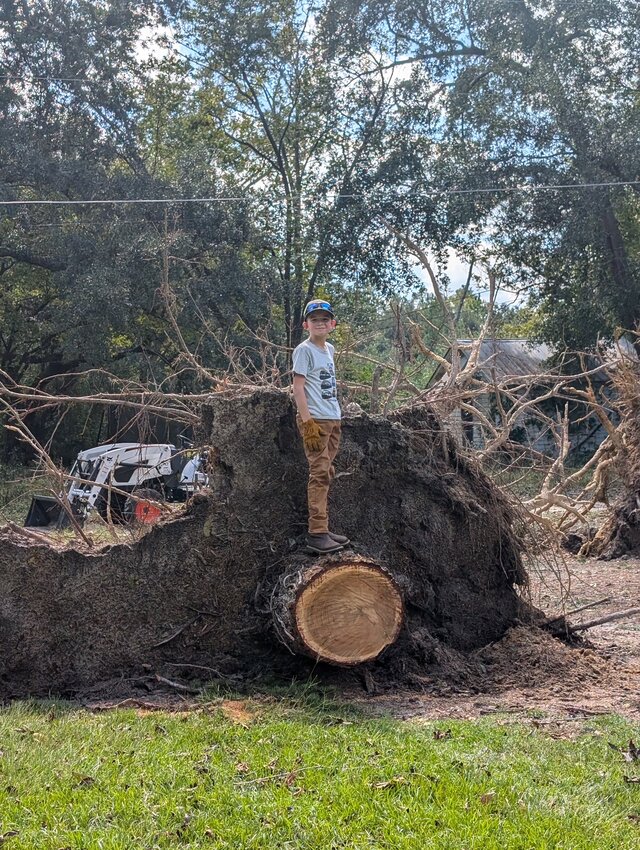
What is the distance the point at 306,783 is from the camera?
4.04 m

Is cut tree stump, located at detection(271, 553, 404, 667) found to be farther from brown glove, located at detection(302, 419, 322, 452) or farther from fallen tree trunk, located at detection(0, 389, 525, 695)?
brown glove, located at detection(302, 419, 322, 452)

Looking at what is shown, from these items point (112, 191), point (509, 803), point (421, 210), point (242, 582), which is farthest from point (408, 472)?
point (421, 210)

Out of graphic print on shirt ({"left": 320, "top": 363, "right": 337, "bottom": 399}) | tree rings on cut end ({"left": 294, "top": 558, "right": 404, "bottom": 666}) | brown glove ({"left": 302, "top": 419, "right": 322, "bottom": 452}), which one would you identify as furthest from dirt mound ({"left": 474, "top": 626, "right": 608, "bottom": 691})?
graphic print on shirt ({"left": 320, "top": 363, "right": 337, "bottom": 399})

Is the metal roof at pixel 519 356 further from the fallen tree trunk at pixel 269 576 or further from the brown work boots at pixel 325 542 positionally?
the brown work boots at pixel 325 542

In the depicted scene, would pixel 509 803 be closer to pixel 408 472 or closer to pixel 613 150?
pixel 408 472

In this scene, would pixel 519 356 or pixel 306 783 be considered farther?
pixel 519 356

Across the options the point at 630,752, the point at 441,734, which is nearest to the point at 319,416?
the point at 441,734

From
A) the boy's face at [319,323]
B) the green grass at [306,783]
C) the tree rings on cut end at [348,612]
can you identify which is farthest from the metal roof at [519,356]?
the green grass at [306,783]

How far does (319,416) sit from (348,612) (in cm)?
123

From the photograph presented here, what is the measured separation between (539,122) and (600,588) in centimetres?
1607

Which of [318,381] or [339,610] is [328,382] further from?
[339,610]

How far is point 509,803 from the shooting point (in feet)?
12.5

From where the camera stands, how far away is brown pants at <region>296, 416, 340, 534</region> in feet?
19.5

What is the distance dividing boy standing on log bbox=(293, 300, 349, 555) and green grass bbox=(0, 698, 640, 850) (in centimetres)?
124
